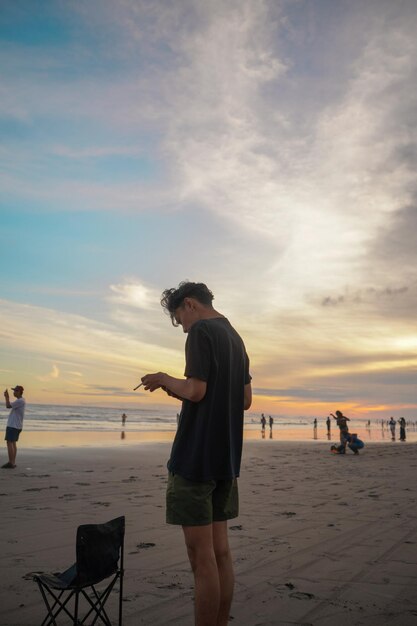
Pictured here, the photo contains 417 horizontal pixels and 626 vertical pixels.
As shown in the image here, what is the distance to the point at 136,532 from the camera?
20.2 feet

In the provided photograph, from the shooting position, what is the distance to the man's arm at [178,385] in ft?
9.50

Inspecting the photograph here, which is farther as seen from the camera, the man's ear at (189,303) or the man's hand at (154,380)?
the man's ear at (189,303)

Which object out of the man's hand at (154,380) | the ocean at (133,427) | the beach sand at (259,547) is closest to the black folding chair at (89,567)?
the beach sand at (259,547)

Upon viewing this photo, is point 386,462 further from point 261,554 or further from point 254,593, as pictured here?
point 254,593

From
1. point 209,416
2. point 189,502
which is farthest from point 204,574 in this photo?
point 209,416

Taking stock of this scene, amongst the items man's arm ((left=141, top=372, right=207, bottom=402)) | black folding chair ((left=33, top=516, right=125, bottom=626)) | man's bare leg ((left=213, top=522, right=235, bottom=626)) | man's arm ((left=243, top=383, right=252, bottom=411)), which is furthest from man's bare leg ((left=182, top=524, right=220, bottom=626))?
man's arm ((left=243, top=383, right=252, bottom=411))

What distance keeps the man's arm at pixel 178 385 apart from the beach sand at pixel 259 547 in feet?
6.26

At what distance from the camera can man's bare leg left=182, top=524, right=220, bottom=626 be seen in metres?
2.71

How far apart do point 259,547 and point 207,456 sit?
3282 millimetres

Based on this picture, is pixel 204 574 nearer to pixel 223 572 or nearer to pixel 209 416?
pixel 223 572

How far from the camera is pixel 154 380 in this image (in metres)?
2.97

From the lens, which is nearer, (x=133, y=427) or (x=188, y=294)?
(x=188, y=294)

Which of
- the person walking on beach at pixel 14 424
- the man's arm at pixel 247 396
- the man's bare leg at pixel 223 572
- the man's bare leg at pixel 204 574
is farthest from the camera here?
the person walking on beach at pixel 14 424

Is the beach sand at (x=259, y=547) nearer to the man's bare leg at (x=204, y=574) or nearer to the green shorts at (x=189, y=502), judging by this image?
the man's bare leg at (x=204, y=574)
